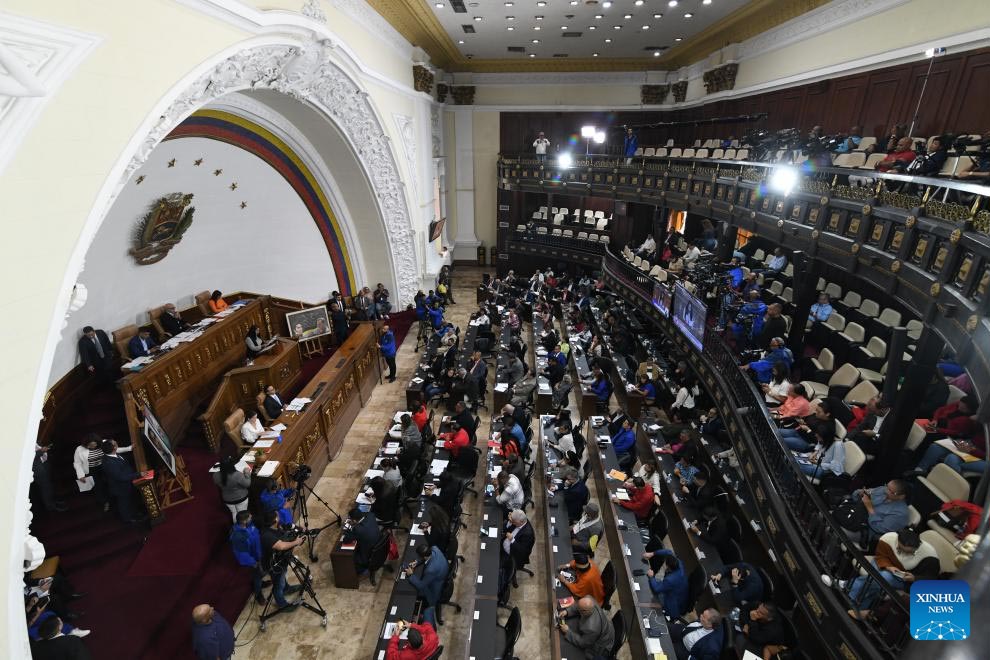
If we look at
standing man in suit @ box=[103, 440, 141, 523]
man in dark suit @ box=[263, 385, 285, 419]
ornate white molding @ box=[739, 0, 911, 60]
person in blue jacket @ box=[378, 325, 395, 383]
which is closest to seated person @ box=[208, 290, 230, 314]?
person in blue jacket @ box=[378, 325, 395, 383]

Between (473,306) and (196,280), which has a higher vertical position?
(196,280)

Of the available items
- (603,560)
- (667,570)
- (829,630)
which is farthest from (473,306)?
(829,630)

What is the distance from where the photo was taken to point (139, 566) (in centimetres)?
688

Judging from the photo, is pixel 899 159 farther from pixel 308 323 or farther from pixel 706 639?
pixel 308 323

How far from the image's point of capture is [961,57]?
7949 millimetres

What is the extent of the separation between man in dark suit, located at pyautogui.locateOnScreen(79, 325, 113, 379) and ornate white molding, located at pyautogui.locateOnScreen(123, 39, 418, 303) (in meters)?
3.69

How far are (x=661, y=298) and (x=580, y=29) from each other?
880cm

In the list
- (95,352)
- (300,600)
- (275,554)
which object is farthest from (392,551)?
(95,352)

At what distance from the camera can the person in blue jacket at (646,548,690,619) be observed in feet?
20.3

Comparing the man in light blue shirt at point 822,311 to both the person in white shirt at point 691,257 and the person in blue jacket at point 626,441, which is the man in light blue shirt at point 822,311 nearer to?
the person in blue jacket at point 626,441

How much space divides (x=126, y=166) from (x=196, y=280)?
717 centimetres

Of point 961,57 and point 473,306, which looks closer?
point 961,57

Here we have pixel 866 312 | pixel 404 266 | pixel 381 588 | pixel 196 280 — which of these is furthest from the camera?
pixel 404 266

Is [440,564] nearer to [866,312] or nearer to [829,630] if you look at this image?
[829,630]
